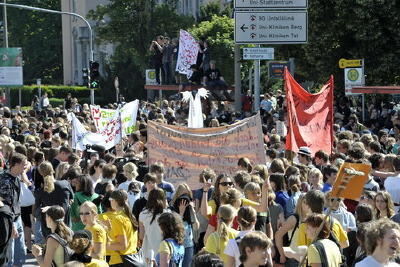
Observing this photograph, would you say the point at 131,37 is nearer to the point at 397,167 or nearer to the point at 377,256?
the point at 397,167

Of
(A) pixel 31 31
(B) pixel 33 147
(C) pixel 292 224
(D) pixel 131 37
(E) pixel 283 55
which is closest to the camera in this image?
(C) pixel 292 224

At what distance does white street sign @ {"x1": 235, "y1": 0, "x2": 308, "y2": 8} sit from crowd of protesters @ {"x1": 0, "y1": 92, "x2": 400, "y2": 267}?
893 cm

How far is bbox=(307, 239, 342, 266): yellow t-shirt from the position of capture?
27.8 feet

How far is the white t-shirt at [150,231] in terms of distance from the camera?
10.8 m

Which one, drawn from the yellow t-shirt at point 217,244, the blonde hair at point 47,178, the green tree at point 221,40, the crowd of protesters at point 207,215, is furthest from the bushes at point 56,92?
the yellow t-shirt at point 217,244

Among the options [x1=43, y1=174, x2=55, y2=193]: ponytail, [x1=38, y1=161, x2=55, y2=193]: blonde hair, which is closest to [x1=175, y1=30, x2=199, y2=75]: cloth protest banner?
[x1=38, y1=161, x2=55, y2=193]: blonde hair

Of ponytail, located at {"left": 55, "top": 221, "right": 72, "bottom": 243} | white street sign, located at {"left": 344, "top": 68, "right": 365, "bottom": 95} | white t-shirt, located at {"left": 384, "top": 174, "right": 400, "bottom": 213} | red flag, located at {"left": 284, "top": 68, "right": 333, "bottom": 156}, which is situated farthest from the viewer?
white street sign, located at {"left": 344, "top": 68, "right": 365, "bottom": 95}

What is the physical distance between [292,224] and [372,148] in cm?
523

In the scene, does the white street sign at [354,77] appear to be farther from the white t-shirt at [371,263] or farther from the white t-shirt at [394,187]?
the white t-shirt at [371,263]

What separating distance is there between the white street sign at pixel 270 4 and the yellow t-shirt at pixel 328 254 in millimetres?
16324

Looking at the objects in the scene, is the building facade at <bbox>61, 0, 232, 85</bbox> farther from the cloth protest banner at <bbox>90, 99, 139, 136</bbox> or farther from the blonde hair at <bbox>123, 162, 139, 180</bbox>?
the blonde hair at <bbox>123, 162, 139, 180</bbox>

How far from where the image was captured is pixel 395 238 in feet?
23.5

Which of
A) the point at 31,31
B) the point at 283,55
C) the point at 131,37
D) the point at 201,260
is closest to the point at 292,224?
the point at 201,260

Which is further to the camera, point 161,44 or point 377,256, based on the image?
point 161,44
